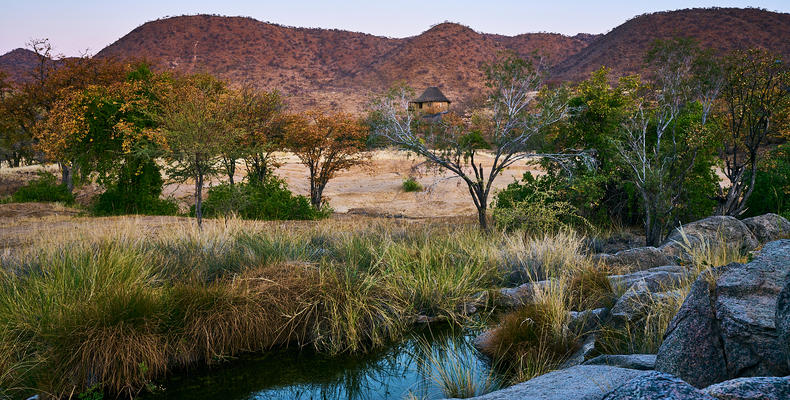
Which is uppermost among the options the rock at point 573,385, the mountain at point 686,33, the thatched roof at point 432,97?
the mountain at point 686,33

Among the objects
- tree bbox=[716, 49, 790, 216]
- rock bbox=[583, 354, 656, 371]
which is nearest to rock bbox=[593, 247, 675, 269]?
tree bbox=[716, 49, 790, 216]

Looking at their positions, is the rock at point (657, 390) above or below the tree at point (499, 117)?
below

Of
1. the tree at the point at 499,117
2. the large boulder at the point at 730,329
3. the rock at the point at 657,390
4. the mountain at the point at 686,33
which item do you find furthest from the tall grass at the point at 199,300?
the mountain at the point at 686,33

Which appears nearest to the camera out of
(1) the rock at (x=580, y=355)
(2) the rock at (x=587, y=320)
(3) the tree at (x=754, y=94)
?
(1) the rock at (x=580, y=355)

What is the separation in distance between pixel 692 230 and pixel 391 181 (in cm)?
1769

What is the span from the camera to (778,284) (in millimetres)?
2943

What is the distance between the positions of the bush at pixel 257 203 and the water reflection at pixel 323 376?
7927 millimetres

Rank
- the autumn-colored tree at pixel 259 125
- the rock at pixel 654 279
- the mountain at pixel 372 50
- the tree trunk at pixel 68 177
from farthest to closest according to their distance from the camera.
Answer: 1. the mountain at pixel 372 50
2. the tree trunk at pixel 68 177
3. the autumn-colored tree at pixel 259 125
4. the rock at pixel 654 279

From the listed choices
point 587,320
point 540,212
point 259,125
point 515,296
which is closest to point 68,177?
point 259,125

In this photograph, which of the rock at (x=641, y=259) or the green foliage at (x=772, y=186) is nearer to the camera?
the rock at (x=641, y=259)

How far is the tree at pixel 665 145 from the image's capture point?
352 inches

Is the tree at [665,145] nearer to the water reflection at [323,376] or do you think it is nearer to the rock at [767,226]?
the rock at [767,226]

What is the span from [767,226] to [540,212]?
11.8 feet

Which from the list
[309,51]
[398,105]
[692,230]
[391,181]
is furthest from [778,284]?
[309,51]
